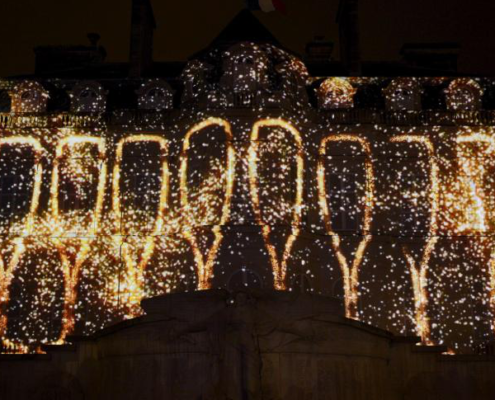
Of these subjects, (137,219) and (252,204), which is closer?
(252,204)

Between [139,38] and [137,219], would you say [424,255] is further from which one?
[139,38]

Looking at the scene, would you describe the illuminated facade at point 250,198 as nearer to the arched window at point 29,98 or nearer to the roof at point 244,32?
the arched window at point 29,98

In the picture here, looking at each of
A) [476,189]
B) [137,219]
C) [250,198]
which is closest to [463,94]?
[476,189]

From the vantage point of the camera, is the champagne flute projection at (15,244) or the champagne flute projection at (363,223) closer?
the champagne flute projection at (363,223)

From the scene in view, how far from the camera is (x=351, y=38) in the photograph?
33.6 meters

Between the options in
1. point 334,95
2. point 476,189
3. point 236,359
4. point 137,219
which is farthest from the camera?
point 334,95

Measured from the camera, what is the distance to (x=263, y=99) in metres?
28.8

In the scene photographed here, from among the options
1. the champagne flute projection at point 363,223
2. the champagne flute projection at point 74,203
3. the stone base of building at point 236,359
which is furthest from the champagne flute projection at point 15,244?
the champagne flute projection at point 363,223

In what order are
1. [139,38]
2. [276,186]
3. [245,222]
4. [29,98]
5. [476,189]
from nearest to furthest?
1. [245,222]
2. [276,186]
3. [476,189]
4. [29,98]
5. [139,38]

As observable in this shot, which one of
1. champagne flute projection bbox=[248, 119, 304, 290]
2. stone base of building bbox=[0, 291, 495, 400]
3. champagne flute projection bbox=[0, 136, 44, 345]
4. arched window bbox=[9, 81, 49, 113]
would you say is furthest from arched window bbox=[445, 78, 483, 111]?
champagne flute projection bbox=[0, 136, 44, 345]

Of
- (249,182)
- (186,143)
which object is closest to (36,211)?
(186,143)

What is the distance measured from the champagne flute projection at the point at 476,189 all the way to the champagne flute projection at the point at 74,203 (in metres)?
13.8

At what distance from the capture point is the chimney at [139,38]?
33000 millimetres

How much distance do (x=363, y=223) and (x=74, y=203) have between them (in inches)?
436
